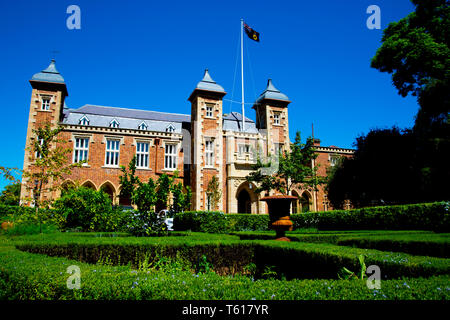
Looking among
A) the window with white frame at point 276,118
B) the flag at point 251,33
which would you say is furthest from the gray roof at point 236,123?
the flag at point 251,33

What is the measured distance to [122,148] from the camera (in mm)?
28438

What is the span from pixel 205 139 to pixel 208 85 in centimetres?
581

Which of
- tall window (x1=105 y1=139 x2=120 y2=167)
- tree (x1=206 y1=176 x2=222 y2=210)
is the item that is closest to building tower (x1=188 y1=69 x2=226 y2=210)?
tree (x1=206 y1=176 x2=222 y2=210)

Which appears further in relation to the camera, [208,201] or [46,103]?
[208,201]

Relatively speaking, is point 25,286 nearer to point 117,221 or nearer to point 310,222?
point 117,221

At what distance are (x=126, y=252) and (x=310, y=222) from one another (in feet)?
48.9

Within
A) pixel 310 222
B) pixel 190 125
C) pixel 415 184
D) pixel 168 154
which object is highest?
pixel 190 125

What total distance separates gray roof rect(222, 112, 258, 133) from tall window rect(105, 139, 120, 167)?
11.7 meters

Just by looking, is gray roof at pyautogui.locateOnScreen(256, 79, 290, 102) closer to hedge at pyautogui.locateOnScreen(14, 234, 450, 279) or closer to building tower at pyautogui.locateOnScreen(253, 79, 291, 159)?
building tower at pyautogui.locateOnScreen(253, 79, 291, 159)

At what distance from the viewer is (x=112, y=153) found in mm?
28156

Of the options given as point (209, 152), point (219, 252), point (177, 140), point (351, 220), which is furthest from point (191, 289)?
point (177, 140)

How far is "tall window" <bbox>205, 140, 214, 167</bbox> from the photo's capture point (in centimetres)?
2908

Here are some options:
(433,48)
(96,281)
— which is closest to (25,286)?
(96,281)

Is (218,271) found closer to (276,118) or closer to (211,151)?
(211,151)
